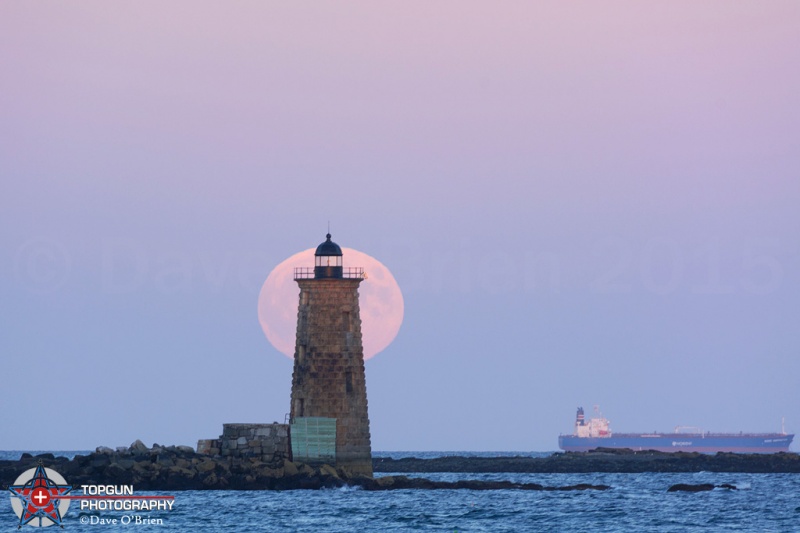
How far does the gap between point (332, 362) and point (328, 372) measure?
1.55 ft

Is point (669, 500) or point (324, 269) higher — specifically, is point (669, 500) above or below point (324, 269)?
below

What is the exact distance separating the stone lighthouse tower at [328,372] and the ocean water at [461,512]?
7.49ft

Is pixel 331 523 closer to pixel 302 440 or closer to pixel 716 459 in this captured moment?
pixel 302 440

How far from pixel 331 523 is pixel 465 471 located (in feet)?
166

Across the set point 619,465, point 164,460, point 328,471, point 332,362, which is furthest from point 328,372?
point 619,465

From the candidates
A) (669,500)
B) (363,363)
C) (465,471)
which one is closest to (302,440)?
(363,363)

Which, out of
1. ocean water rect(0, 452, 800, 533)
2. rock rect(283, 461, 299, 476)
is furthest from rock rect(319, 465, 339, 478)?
rock rect(283, 461, 299, 476)

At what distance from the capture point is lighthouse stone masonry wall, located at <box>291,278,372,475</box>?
65250 millimetres

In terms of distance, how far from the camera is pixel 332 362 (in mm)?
65250

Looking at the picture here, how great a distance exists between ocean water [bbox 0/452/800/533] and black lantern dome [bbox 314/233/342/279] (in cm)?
939

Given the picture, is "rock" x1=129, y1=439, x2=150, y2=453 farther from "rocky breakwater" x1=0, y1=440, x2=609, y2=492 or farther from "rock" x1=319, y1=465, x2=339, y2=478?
"rock" x1=319, y1=465, x2=339, y2=478

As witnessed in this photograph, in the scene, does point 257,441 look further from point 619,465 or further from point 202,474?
point 619,465

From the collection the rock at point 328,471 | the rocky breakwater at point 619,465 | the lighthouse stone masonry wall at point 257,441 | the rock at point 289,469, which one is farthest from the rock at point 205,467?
the rocky breakwater at point 619,465

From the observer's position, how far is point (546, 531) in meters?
53.7
